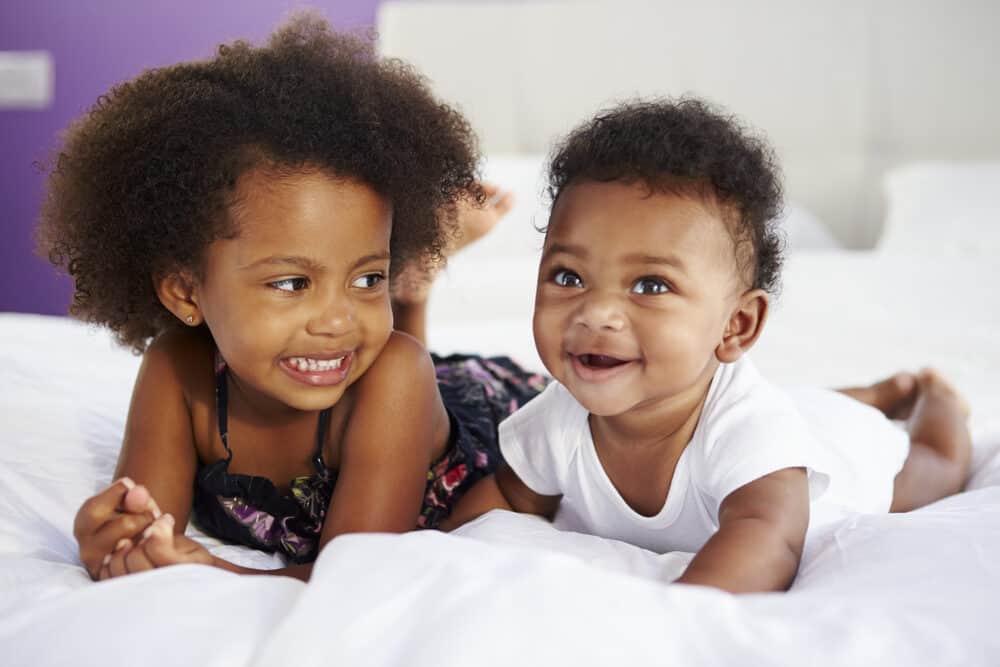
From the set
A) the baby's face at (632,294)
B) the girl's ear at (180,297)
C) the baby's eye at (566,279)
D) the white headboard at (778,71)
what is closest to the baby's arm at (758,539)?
the baby's face at (632,294)

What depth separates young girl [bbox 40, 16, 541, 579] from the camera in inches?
40.9

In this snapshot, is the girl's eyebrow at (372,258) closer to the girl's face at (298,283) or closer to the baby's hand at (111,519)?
the girl's face at (298,283)

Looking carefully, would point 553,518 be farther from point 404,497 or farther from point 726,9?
point 726,9

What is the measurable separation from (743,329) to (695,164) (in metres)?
0.18

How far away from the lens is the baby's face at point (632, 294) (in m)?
0.98

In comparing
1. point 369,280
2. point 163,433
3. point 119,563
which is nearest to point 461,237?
point 369,280

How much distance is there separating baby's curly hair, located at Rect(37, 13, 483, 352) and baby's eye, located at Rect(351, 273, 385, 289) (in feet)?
0.27

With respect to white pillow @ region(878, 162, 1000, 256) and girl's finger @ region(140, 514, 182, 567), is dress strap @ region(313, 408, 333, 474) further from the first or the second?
white pillow @ region(878, 162, 1000, 256)

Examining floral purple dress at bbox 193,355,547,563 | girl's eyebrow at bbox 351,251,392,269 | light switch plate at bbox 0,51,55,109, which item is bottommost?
floral purple dress at bbox 193,355,547,563

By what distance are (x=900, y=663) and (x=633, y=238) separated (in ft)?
1.53

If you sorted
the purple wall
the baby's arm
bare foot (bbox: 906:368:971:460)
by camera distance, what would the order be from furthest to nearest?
the purple wall → bare foot (bbox: 906:368:971:460) → the baby's arm

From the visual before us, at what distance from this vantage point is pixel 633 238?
0.98 metres

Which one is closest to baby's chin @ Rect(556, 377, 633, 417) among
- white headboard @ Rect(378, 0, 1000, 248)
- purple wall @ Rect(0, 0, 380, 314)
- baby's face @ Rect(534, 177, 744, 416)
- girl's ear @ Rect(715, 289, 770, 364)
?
baby's face @ Rect(534, 177, 744, 416)

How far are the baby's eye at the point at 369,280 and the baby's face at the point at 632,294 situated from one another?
0.19 meters
